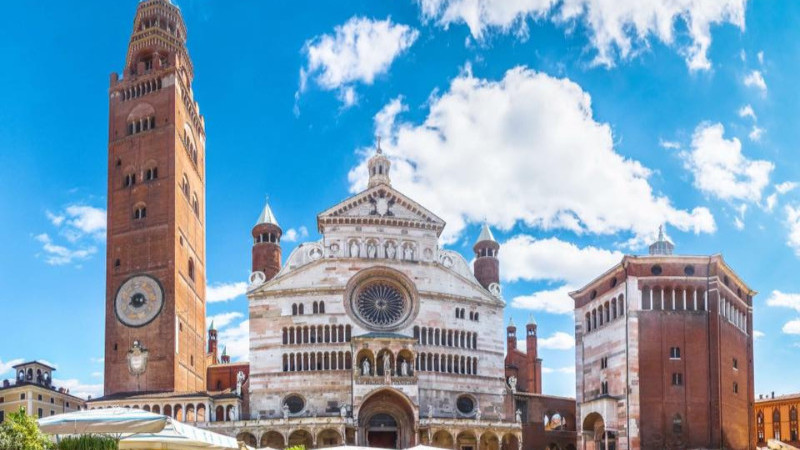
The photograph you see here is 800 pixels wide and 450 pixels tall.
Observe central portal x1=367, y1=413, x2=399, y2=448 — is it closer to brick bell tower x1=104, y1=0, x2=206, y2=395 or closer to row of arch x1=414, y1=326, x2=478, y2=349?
row of arch x1=414, y1=326, x2=478, y2=349

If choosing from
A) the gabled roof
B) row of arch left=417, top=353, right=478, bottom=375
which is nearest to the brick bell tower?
the gabled roof

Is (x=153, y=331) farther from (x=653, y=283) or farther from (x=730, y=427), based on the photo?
(x=730, y=427)

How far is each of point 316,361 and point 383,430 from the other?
7294 millimetres

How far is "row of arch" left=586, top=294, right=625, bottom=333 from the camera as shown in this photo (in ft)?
206

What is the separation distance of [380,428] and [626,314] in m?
20.2

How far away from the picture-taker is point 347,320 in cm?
6688

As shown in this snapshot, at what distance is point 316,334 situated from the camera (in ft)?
219

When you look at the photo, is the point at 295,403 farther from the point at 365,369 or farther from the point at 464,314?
the point at 464,314

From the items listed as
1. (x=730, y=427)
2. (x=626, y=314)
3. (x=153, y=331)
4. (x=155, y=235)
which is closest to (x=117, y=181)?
(x=155, y=235)

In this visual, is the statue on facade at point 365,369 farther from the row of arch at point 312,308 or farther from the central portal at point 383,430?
the row of arch at point 312,308

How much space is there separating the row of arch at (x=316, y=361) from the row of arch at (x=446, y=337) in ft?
19.3

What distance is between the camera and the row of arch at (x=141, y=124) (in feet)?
241

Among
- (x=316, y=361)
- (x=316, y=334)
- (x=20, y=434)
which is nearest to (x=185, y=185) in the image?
(x=316, y=334)

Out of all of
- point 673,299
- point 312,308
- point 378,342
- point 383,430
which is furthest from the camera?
point 312,308
